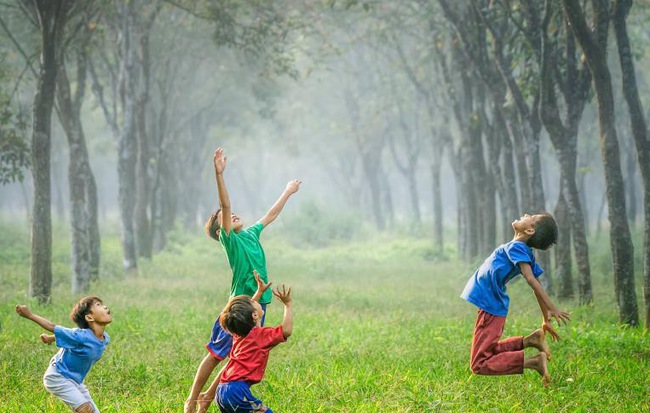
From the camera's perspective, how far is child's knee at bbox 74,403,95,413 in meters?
4.99

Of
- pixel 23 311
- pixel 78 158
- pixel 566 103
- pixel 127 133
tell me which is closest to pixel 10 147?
pixel 78 158

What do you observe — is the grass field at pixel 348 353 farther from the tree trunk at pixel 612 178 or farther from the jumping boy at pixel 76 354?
the jumping boy at pixel 76 354

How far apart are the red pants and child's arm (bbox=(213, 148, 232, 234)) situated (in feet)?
7.75

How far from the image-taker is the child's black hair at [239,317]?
495 centimetres

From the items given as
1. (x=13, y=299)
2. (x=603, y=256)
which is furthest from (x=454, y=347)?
(x=603, y=256)

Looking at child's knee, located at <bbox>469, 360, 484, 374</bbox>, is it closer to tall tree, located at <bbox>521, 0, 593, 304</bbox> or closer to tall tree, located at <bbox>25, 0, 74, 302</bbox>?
tall tree, located at <bbox>521, 0, 593, 304</bbox>

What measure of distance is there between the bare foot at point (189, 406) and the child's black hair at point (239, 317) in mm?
1095

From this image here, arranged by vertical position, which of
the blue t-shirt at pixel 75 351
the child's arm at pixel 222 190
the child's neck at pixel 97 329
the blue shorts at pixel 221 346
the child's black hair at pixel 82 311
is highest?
the child's arm at pixel 222 190

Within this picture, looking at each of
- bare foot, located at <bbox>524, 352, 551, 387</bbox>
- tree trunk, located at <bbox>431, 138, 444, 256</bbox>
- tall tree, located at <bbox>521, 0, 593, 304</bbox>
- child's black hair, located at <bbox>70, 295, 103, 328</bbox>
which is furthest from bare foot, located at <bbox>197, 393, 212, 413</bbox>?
tree trunk, located at <bbox>431, 138, 444, 256</bbox>

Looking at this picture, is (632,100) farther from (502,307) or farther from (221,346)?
(221,346)

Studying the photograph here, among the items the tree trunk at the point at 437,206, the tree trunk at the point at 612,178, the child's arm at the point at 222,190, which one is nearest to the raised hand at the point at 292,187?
the child's arm at the point at 222,190

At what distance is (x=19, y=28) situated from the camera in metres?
20.3

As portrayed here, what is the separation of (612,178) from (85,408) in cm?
745

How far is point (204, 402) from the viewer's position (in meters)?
5.69
